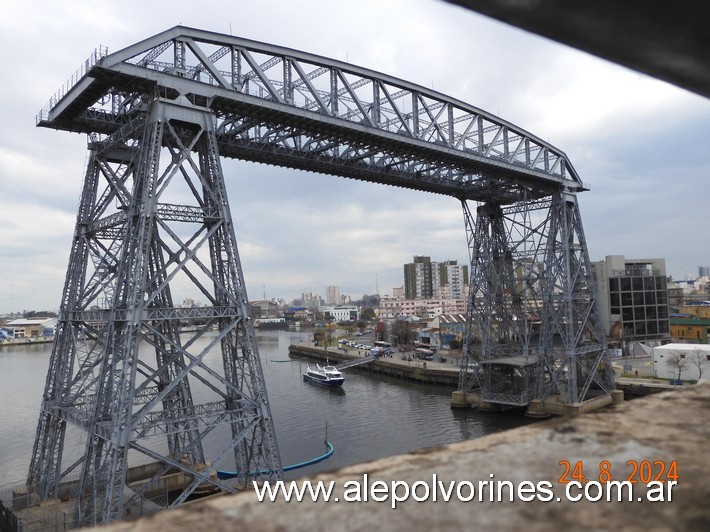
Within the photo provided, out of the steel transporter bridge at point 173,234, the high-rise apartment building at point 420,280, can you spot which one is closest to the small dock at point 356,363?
the steel transporter bridge at point 173,234

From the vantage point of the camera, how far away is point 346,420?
27422 mm

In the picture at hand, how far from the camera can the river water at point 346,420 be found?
2152cm

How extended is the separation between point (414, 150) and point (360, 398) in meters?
19.9

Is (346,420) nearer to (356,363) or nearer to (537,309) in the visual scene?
(537,309)

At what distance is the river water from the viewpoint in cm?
2152

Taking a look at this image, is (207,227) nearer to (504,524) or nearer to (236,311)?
(236,311)

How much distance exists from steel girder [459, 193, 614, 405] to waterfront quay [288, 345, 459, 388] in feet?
28.2

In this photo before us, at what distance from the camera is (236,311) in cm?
1238

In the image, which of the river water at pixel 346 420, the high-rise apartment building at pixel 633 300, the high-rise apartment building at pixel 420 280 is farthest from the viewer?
the high-rise apartment building at pixel 420 280

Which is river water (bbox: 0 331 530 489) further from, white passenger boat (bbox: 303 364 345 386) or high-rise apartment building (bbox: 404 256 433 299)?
high-rise apartment building (bbox: 404 256 433 299)

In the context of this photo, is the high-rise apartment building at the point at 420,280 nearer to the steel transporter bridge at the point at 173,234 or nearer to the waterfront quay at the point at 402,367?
the waterfront quay at the point at 402,367

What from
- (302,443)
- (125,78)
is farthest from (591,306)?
(125,78)

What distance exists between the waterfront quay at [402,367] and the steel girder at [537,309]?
8606 millimetres

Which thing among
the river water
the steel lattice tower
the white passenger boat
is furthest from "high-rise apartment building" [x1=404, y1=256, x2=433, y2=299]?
the steel lattice tower
